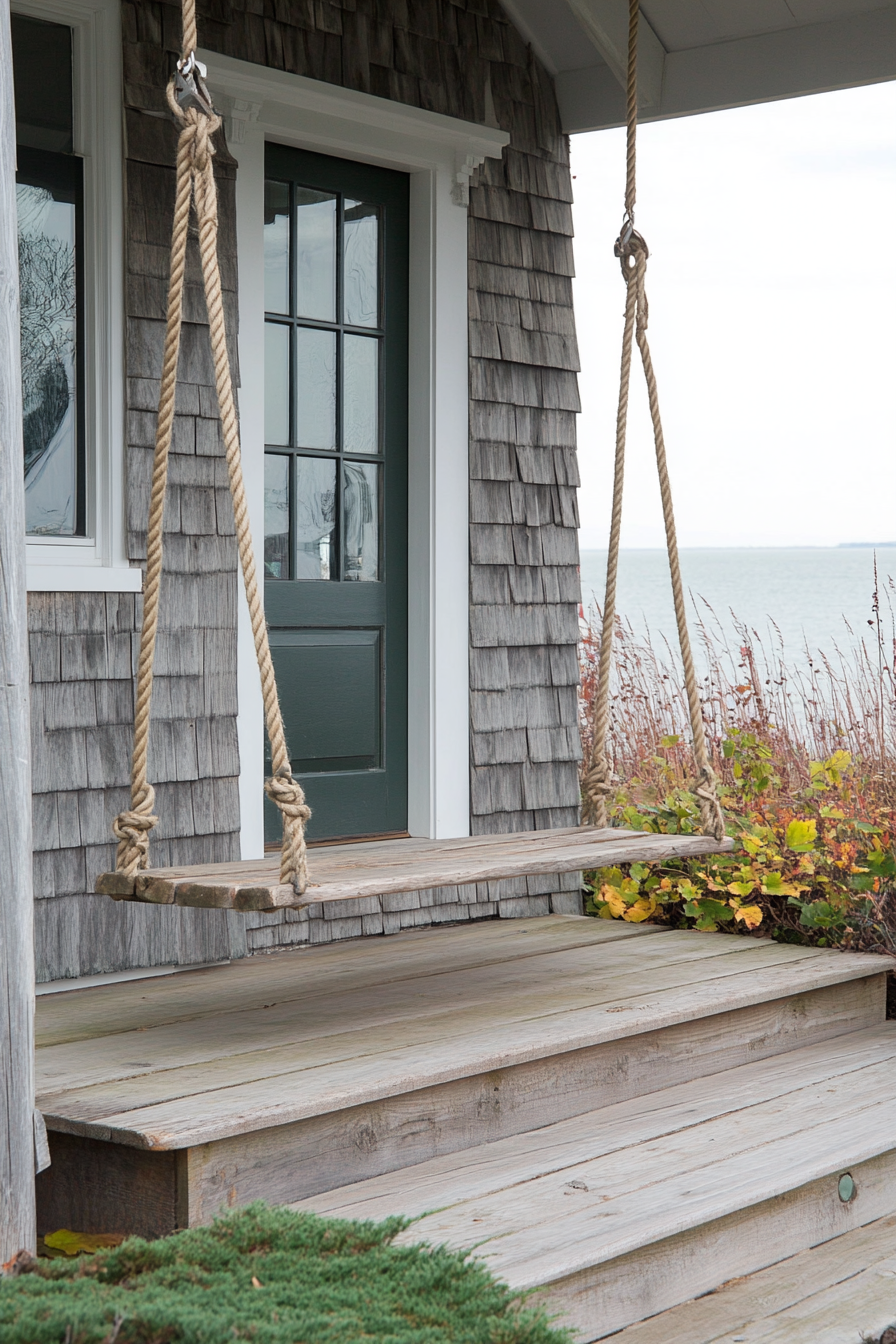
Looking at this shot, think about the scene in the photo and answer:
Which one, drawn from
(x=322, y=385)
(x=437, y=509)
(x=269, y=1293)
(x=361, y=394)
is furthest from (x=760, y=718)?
(x=269, y=1293)

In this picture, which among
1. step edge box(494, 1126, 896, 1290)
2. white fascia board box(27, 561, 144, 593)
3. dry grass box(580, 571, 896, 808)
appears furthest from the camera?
dry grass box(580, 571, 896, 808)

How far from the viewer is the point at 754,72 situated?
14.4ft

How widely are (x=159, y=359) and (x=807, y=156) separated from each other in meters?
27.1

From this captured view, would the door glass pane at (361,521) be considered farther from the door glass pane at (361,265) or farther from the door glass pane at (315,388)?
the door glass pane at (361,265)

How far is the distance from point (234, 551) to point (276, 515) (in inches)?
13.4

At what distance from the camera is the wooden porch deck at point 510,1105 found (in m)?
2.37

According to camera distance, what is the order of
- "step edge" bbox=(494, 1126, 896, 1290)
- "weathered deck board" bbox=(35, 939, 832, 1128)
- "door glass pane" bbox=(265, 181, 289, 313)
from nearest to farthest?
"step edge" bbox=(494, 1126, 896, 1290)
"weathered deck board" bbox=(35, 939, 832, 1128)
"door glass pane" bbox=(265, 181, 289, 313)

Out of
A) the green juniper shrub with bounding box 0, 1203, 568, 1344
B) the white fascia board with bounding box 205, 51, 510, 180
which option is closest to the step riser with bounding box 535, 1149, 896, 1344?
the green juniper shrub with bounding box 0, 1203, 568, 1344

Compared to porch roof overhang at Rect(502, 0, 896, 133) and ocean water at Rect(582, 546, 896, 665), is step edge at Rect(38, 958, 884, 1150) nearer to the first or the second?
porch roof overhang at Rect(502, 0, 896, 133)

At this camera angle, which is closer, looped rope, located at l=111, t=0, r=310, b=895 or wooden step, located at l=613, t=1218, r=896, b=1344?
wooden step, located at l=613, t=1218, r=896, b=1344

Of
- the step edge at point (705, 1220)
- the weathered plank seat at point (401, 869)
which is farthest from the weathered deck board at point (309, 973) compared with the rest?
the step edge at point (705, 1220)

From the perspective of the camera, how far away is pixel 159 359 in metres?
3.62

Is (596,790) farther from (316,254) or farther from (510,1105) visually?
(316,254)

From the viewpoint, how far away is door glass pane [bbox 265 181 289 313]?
4.04 meters
